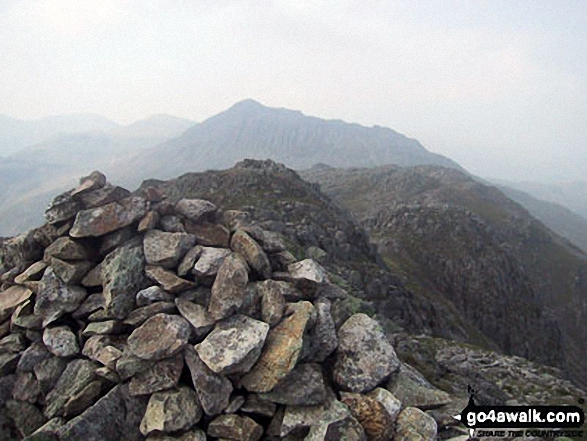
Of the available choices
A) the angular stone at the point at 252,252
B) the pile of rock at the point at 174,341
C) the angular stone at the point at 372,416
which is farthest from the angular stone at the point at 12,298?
the angular stone at the point at 372,416

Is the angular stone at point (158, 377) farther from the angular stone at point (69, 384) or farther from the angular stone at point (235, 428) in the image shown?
the angular stone at point (235, 428)

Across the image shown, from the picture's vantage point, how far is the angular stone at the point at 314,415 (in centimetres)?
1291

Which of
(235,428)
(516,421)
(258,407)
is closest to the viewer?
(235,428)

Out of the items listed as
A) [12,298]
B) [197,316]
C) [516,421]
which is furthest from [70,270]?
[516,421]

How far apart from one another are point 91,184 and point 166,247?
5.20 metres

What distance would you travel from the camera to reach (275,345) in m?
14.1

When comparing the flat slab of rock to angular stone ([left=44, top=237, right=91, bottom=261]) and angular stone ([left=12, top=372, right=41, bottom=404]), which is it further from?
angular stone ([left=12, top=372, right=41, bottom=404])

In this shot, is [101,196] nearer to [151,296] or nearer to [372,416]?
[151,296]

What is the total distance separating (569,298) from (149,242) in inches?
4997

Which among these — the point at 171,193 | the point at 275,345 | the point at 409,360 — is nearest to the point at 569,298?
the point at 171,193

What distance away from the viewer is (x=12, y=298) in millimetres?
16812

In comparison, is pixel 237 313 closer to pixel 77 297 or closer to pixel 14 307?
pixel 77 297

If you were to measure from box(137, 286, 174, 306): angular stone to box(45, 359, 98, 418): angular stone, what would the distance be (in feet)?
8.21

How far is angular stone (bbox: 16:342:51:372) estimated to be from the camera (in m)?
14.9
